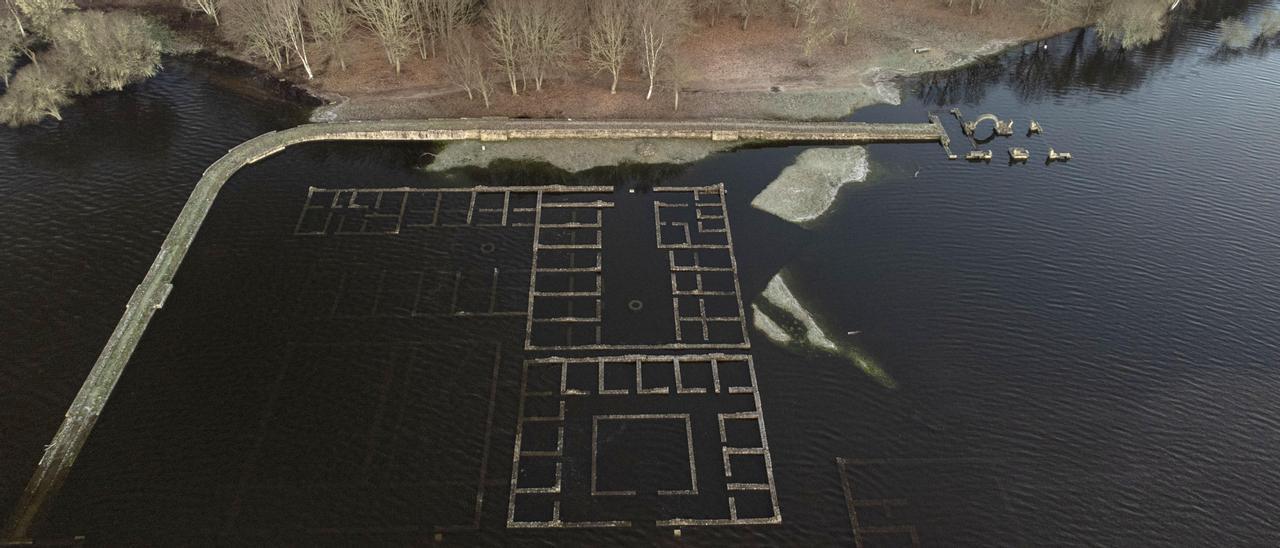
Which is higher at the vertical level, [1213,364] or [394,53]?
[394,53]

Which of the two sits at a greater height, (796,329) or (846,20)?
(846,20)

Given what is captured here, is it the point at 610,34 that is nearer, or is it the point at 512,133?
the point at 512,133

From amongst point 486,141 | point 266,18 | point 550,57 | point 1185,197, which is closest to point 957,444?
point 1185,197

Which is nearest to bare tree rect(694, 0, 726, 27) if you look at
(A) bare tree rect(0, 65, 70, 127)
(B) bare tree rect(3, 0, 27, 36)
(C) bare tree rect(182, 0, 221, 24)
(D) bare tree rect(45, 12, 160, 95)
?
(C) bare tree rect(182, 0, 221, 24)

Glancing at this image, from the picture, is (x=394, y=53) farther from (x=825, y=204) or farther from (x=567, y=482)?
(x=567, y=482)

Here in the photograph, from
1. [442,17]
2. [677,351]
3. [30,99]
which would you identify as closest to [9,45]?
[30,99]

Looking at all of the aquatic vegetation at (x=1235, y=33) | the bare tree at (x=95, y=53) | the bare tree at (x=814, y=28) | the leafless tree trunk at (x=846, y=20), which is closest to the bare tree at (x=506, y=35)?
the bare tree at (x=814, y=28)

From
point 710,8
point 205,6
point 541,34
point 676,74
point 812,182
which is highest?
point 205,6

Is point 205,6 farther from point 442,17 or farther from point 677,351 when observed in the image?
point 677,351
